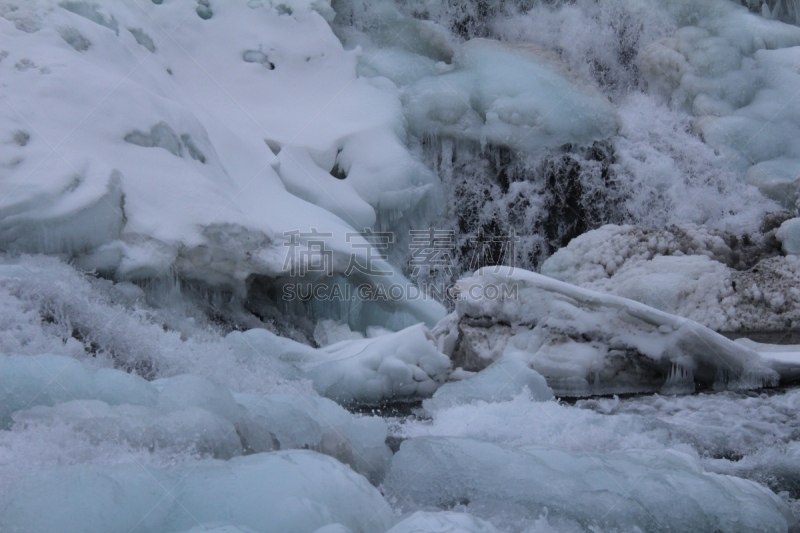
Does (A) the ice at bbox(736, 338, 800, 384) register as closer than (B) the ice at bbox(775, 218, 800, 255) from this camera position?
Yes

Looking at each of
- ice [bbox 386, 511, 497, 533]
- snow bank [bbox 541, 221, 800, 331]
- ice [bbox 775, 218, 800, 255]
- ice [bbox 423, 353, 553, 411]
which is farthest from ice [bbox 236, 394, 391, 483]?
ice [bbox 775, 218, 800, 255]

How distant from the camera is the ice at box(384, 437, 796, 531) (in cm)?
216

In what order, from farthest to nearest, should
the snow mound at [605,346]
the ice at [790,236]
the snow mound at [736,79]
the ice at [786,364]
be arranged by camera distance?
the snow mound at [736,79] < the ice at [790,236] < the ice at [786,364] < the snow mound at [605,346]

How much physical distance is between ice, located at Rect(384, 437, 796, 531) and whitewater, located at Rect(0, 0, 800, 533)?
10mm

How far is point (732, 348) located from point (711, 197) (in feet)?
10.5

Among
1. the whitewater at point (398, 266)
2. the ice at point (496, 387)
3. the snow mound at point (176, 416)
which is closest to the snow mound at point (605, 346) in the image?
the whitewater at point (398, 266)

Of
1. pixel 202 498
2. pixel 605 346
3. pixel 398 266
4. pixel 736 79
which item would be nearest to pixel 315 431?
pixel 202 498

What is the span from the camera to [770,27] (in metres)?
7.87

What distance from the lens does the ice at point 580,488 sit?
7.09 ft

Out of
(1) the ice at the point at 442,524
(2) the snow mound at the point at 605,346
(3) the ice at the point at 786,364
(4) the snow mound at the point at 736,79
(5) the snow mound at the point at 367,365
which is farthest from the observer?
(4) the snow mound at the point at 736,79

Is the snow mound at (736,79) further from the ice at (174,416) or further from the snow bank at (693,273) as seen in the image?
the ice at (174,416)

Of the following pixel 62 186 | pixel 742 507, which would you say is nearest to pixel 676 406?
pixel 742 507

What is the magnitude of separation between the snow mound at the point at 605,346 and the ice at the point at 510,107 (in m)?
2.87

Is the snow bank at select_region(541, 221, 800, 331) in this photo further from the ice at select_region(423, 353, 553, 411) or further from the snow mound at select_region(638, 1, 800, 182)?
the ice at select_region(423, 353, 553, 411)
